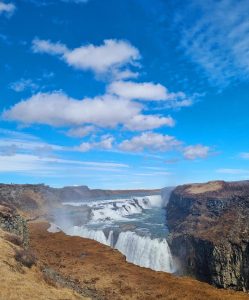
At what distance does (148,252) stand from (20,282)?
155 ft

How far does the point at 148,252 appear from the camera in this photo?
72125 millimetres

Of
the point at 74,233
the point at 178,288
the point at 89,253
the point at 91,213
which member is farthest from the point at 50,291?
the point at 91,213

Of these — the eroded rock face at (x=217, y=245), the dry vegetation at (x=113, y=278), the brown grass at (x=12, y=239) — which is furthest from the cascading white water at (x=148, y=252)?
the brown grass at (x=12, y=239)

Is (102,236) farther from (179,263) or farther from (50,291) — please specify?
(50,291)

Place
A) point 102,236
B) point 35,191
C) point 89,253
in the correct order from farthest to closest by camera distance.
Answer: point 35,191
point 102,236
point 89,253

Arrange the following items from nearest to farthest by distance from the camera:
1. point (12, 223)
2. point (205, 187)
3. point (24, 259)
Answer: point (24, 259) → point (12, 223) → point (205, 187)

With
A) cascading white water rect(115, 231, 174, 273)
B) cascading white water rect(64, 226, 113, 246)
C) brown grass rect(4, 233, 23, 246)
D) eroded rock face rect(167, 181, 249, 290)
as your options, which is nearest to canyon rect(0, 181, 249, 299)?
eroded rock face rect(167, 181, 249, 290)

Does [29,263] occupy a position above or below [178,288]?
above

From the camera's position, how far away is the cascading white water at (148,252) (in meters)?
70.0

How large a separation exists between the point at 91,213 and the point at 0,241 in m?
83.9

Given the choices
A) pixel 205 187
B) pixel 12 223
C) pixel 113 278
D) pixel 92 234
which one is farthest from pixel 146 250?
pixel 205 187

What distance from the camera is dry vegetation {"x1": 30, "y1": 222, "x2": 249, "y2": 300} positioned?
40.2 metres

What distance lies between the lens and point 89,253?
5788 cm

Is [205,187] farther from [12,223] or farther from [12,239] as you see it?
[12,239]
